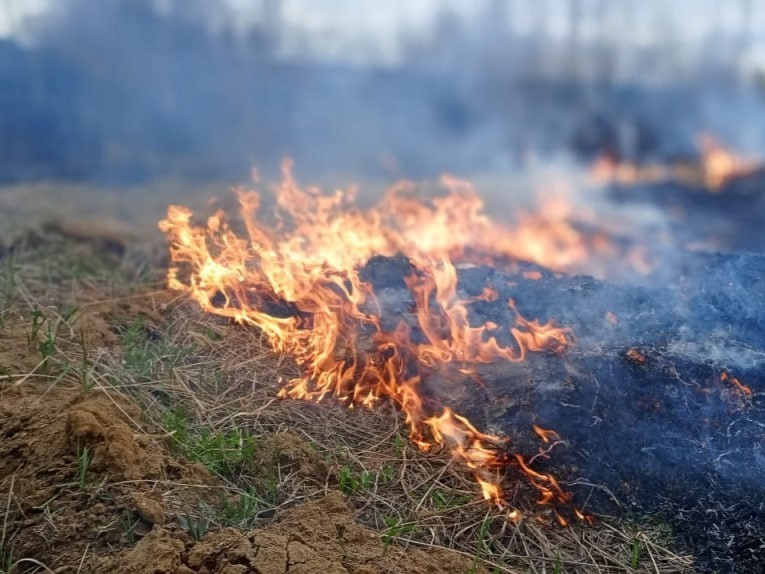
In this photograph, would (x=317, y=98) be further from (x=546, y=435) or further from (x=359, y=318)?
(x=546, y=435)

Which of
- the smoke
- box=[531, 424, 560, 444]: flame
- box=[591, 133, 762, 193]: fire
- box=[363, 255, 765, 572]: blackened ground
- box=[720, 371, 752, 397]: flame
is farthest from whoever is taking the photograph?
box=[591, 133, 762, 193]: fire

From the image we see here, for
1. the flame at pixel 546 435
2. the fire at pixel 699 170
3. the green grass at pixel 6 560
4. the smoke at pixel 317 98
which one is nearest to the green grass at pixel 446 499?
the flame at pixel 546 435

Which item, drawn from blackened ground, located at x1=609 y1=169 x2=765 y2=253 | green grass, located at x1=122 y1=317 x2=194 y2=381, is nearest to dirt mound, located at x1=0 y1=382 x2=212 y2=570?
green grass, located at x1=122 y1=317 x2=194 y2=381

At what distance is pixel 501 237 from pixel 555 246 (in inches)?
23.6

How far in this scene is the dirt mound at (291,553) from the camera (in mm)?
2363

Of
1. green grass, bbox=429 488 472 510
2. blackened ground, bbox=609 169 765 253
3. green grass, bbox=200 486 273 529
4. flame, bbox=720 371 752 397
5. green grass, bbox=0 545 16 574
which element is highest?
green grass, bbox=0 545 16 574

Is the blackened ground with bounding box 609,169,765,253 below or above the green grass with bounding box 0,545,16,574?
below

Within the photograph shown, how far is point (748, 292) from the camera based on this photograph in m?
4.21

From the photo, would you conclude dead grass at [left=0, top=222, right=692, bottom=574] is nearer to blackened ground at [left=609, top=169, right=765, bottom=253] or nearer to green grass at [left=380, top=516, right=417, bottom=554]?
green grass at [left=380, top=516, right=417, bottom=554]

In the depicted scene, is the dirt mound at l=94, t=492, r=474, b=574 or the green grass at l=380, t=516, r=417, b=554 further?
the green grass at l=380, t=516, r=417, b=554

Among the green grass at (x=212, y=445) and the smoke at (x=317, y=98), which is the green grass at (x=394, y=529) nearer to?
the green grass at (x=212, y=445)

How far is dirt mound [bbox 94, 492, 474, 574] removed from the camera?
93.0 inches

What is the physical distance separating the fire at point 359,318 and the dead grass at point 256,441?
12 centimetres

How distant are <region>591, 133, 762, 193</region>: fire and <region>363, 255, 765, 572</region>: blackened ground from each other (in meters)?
6.54
